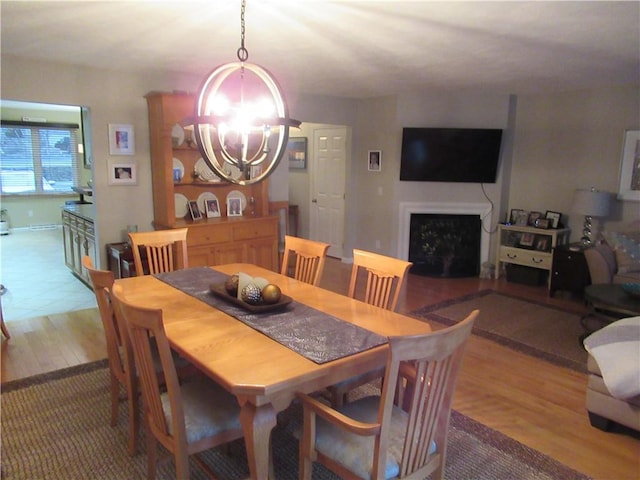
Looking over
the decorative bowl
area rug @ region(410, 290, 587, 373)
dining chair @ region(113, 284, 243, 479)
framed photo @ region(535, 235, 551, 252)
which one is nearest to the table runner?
dining chair @ region(113, 284, 243, 479)

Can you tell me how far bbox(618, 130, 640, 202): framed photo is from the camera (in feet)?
16.3

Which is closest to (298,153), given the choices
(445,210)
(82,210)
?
(445,210)

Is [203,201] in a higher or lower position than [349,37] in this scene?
lower

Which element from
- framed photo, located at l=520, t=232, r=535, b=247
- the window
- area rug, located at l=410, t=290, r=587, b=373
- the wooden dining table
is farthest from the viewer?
the window

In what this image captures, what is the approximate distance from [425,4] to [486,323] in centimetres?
293

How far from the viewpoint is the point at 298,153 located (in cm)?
746

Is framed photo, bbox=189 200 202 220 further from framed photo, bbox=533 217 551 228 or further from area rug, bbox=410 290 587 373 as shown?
framed photo, bbox=533 217 551 228

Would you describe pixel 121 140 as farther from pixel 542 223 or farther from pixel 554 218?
pixel 554 218

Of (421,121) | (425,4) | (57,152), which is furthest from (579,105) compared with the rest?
(57,152)

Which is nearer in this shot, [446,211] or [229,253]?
[229,253]

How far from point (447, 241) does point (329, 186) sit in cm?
197

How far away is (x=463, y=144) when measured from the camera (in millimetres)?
5734

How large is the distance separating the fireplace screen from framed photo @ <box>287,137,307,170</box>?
7.40ft

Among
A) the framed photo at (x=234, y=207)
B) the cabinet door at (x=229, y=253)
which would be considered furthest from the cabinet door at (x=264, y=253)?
the framed photo at (x=234, y=207)
